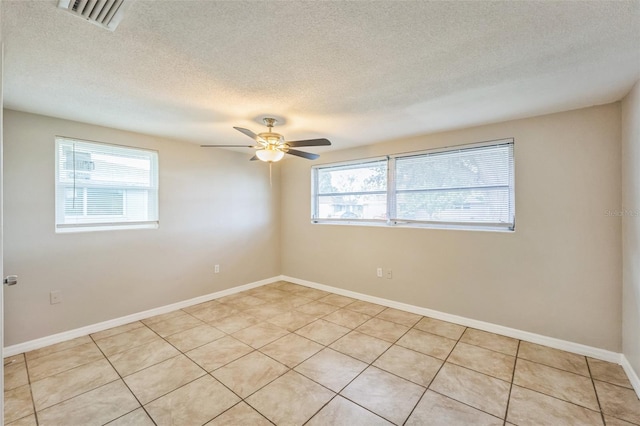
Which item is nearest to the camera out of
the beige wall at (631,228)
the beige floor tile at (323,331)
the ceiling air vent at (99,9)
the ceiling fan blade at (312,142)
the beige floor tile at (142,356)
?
the ceiling air vent at (99,9)

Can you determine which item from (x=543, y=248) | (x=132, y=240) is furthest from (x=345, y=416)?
(x=132, y=240)

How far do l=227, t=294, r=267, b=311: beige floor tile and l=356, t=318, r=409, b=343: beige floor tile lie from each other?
1547 millimetres

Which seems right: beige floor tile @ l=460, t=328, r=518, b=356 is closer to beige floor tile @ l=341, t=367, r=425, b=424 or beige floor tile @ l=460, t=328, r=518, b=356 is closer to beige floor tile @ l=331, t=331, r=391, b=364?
beige floor tile @ l=331, t=331, r=391, b=364

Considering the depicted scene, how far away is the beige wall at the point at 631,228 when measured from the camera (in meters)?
2.21

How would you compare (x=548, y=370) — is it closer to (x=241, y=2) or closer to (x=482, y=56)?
(x=482, y=56)

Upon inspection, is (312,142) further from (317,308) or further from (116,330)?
(116,330)

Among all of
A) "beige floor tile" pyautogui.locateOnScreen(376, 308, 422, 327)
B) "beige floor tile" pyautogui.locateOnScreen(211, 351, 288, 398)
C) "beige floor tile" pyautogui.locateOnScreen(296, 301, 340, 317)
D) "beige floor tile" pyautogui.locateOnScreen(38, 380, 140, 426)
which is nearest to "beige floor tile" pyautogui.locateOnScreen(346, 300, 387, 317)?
"beige floor tile" pyautogui.locateOnScreen(376, 308, 422, 327)

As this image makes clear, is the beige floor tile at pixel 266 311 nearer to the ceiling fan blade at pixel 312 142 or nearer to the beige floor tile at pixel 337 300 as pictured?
the beige floor tile at pixel 337 300

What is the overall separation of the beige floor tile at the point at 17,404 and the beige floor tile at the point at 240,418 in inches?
50.9

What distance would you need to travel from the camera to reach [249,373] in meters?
2.40

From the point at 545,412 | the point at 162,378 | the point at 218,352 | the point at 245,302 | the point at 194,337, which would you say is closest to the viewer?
the point at 545,412

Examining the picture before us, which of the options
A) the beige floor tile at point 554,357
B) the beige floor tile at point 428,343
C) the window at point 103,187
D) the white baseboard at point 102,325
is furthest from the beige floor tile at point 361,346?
the window at point 103,187

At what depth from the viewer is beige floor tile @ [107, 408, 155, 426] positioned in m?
1.85

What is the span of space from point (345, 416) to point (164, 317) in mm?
2655
